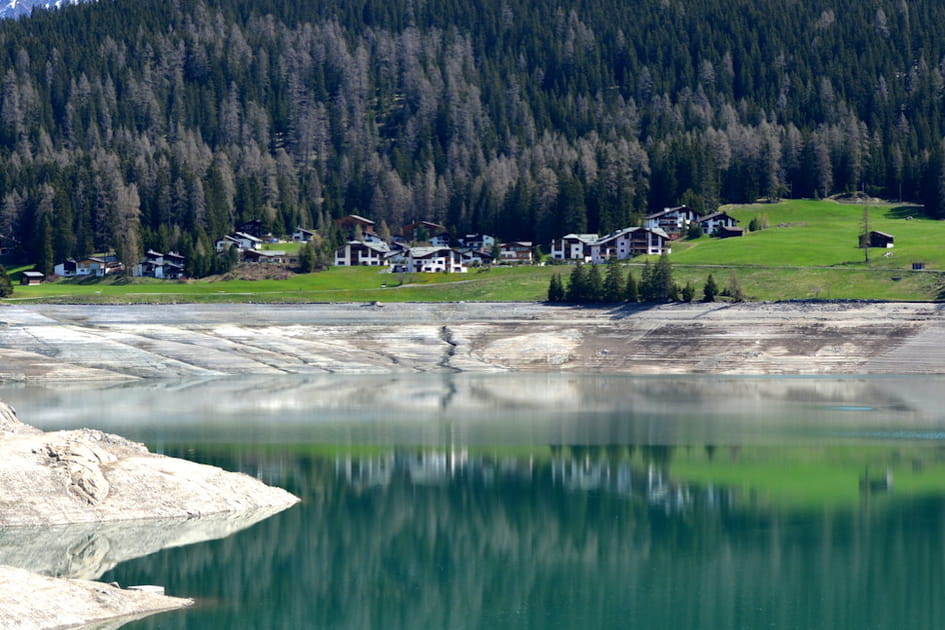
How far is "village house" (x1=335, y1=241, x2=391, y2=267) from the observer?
15700 centimetres

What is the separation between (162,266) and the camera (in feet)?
494

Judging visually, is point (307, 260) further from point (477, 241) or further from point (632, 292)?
point (632, 292)

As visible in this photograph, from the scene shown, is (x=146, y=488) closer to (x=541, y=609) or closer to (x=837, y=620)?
(x=541, y=609)

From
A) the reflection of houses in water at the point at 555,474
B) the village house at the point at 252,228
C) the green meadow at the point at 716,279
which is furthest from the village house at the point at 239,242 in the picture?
the reflection of houses in water at the point at 555,474

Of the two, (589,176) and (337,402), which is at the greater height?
(589,176)

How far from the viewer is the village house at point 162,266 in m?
150

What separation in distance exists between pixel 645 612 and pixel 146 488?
18.6 meters

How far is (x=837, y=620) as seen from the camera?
32594mm

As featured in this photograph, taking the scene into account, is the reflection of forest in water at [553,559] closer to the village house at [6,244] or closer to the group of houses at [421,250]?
the group of houses at [421,250]

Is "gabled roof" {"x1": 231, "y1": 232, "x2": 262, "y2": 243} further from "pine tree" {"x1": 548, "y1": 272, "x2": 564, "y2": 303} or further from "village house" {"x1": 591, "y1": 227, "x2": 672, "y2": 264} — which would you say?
"pine tree" {"x1": 548, "y1": 272, "x2": 564, "y2": 303}

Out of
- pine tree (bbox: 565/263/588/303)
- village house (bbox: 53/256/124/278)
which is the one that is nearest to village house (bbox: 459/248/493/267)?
pine tree (bbox: 565/263/588/303)

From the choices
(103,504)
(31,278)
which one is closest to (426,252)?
(31,278)

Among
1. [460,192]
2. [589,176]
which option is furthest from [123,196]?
[589,176]

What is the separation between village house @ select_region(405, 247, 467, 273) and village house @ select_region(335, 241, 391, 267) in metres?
10.1
